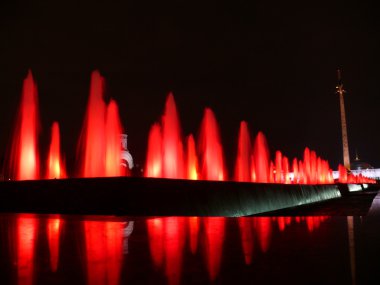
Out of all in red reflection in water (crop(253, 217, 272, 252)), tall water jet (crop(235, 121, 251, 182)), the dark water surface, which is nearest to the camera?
the dark water surface

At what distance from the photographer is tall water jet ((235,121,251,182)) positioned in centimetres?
2447

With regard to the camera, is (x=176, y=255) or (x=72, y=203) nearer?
(x=176, y=255)

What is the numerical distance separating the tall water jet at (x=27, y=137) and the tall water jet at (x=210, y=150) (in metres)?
7.94

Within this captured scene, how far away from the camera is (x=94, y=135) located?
15.7 metres

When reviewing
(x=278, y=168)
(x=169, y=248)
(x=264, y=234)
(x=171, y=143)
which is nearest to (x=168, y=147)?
(x=171, y=143)

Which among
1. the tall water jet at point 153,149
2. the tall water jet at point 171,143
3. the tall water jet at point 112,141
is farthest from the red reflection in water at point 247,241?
the tall water jet at point 153,149

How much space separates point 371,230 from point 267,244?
5.48 feet

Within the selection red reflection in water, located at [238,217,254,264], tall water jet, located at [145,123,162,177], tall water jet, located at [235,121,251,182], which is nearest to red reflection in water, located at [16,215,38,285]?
red reflection in water, located at [238,217,254,264]

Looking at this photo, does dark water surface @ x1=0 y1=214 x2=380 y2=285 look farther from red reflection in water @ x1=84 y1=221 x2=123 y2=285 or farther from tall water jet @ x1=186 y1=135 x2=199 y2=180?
tall water jet @ x1=186 y1=135 x2=199 y2=180

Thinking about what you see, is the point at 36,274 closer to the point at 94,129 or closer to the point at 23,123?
the point at 94,129

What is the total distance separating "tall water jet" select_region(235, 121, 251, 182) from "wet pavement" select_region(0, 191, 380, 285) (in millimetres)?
18779

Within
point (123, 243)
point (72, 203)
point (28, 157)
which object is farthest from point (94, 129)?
point (123, 243)

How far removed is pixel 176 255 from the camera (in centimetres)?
364

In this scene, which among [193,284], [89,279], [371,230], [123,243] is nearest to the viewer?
[193,284]
